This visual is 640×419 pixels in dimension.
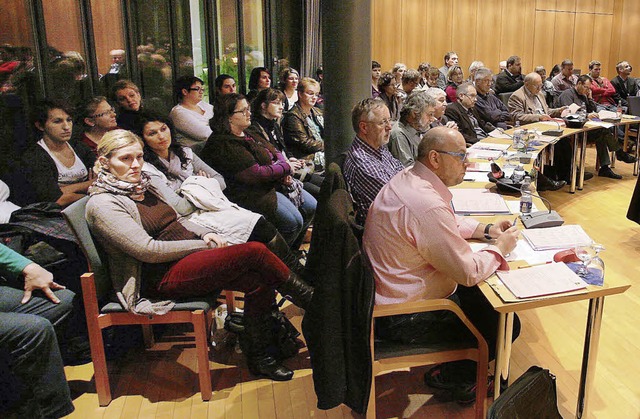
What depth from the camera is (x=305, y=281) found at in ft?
9.30

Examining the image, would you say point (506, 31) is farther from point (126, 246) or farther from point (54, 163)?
point (126, 246)

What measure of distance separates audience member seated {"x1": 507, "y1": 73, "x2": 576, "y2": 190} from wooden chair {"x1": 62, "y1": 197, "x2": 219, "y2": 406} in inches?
179

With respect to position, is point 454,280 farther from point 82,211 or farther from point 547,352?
point 82,211

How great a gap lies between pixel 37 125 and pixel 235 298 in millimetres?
1554

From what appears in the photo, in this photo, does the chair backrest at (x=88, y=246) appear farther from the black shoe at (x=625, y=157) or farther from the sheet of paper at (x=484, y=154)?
the black shoe at (x=625, y=157)

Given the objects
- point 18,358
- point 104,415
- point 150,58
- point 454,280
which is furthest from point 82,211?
point 150,58

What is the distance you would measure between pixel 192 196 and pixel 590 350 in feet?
6.86

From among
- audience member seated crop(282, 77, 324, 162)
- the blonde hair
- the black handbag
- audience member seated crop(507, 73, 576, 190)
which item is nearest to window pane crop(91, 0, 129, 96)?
audience member seated crop(282, 77, 324, 162)

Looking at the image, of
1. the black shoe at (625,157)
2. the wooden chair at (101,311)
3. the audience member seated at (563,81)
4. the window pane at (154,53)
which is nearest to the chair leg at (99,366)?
the wooden chair at (101,311)

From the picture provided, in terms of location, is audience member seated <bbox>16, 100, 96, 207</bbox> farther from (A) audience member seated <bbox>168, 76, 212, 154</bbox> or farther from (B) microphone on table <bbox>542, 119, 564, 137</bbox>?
(B) microphone on table <bbox>542, 119, 564, 137</bbox>

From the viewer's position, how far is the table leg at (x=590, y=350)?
2.20 metres

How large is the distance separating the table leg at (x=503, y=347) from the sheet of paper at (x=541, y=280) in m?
0.12

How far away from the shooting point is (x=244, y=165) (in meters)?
3.78

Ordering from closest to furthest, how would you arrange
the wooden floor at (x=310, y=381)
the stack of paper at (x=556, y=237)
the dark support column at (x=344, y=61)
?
the stack of paper at (x=556, y=237)
the wooden floor at (x=310, y=381)
the dark support column at (x=344, y=61)
